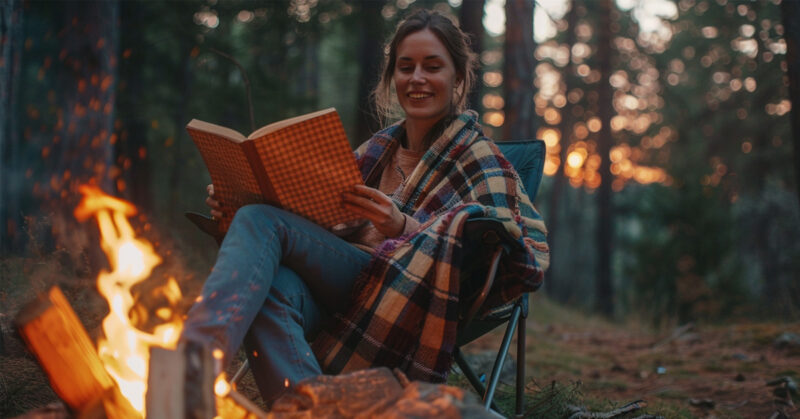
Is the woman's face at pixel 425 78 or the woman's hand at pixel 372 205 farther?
the woman's face at pixel 425 78

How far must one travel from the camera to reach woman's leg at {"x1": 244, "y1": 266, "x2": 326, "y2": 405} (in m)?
1.53

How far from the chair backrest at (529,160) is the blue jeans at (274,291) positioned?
98 centimetres

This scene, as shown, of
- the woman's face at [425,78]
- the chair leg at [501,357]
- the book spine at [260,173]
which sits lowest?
the chair leg at [501,357]

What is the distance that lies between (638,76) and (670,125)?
3.61m

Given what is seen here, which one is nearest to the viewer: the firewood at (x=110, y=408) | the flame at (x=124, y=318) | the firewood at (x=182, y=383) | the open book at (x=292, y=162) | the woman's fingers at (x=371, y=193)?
the firewood at (x=182, y=383)

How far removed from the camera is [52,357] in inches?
52.7

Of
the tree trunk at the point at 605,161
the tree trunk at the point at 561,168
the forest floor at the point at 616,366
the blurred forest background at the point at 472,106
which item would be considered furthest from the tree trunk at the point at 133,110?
the tree trunk at the point at 561,168

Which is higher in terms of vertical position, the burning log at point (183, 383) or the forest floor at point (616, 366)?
the burning log at point (183, 383)

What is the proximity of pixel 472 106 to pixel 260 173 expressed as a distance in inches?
132

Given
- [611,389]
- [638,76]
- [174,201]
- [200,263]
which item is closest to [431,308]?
[611,389]

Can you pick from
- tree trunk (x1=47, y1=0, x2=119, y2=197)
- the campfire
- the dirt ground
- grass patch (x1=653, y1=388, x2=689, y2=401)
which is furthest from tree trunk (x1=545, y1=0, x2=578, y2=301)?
the campfire

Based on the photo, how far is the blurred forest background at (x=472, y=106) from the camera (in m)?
4.68

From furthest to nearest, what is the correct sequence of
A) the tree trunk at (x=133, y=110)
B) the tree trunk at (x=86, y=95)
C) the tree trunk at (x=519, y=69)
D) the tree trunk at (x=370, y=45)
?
1. the tree trunk at (x=133, y=110)
2. the tree trunk at (x=370, y=45)
3. the tree trunk at (x=519, y=69)
4. the tree trunk at (x=86, y=95)

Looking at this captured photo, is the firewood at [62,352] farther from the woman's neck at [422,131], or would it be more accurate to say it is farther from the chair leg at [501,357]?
the woman's neck at [422,131]
